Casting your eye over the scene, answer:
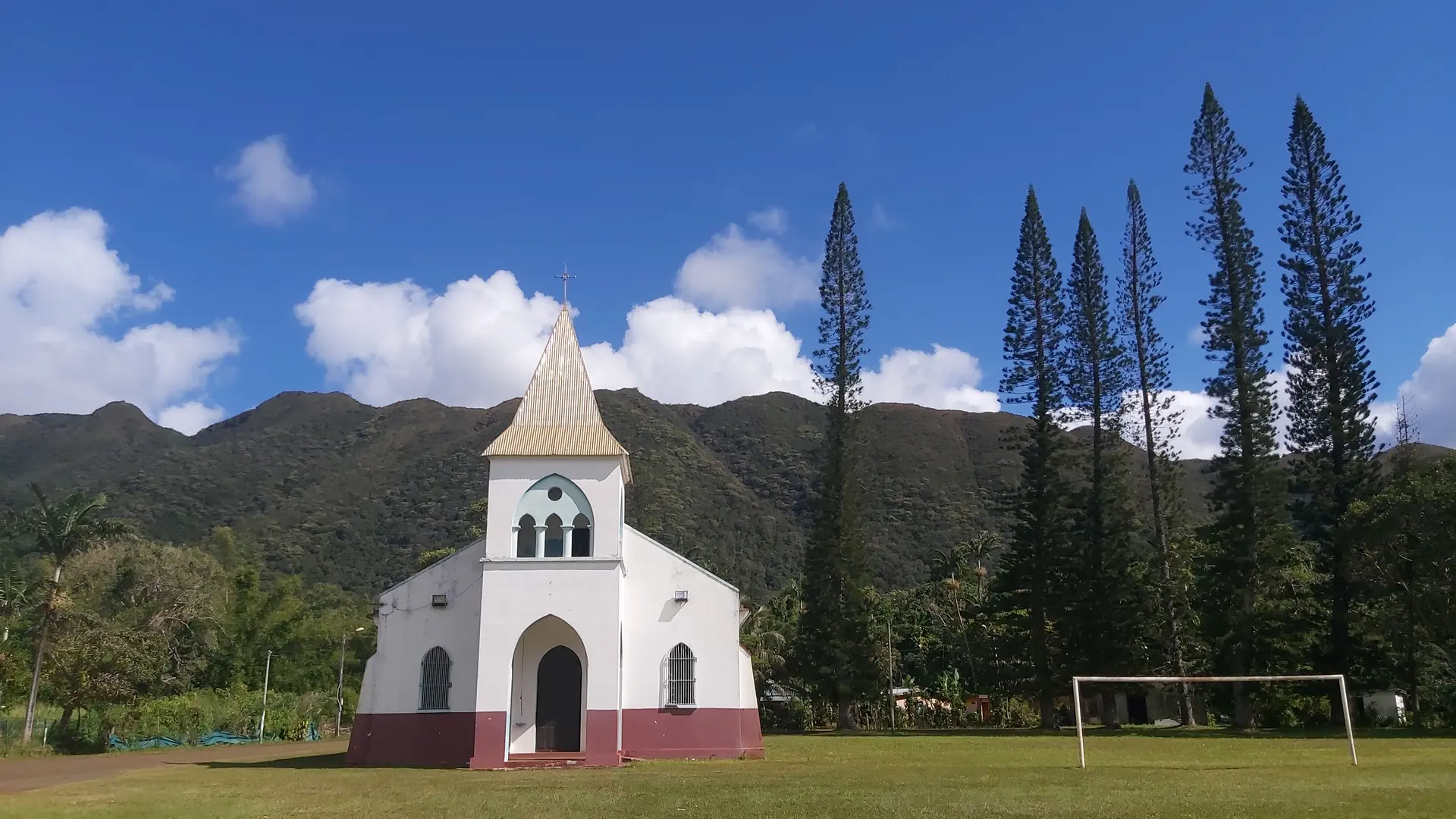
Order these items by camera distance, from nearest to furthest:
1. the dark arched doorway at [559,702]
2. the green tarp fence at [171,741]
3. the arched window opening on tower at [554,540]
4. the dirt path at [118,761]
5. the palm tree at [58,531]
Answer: the dirt path at [118,761] → the arched window opening on tower at [554,540] → the dark arched doorway at [559,702] → the palm tree at [58,531] → the green tarp fence at [171,741]

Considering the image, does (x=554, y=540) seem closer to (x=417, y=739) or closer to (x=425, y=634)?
(x=425, y=634)

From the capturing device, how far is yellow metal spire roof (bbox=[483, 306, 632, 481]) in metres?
19.2

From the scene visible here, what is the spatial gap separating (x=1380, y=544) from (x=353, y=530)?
249ft

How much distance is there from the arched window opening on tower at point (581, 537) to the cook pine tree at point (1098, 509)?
1910 cm

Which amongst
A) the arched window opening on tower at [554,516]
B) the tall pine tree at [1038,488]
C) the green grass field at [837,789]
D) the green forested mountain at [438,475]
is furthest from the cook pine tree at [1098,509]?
the green forested mountain at [438,475]

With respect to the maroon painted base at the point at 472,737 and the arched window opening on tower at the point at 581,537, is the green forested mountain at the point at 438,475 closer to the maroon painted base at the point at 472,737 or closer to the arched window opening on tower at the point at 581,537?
the maroon painted base at the point at 472,737

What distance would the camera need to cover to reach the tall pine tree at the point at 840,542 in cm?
3438

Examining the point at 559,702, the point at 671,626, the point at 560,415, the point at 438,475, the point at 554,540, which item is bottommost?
the point at 559,702

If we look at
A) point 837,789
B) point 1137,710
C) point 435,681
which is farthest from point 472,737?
point 1137,710

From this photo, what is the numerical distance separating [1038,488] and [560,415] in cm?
1962

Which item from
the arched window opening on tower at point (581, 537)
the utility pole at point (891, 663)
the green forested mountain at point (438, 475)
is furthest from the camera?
the green forested mountain at point (438, 475)

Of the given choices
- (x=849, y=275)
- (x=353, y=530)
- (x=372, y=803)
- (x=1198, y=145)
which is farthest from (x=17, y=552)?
(x=1198, y=145)

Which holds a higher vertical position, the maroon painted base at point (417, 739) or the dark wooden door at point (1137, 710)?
the maroon painted base at point (417, 739)

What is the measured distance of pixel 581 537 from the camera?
63.0ft
